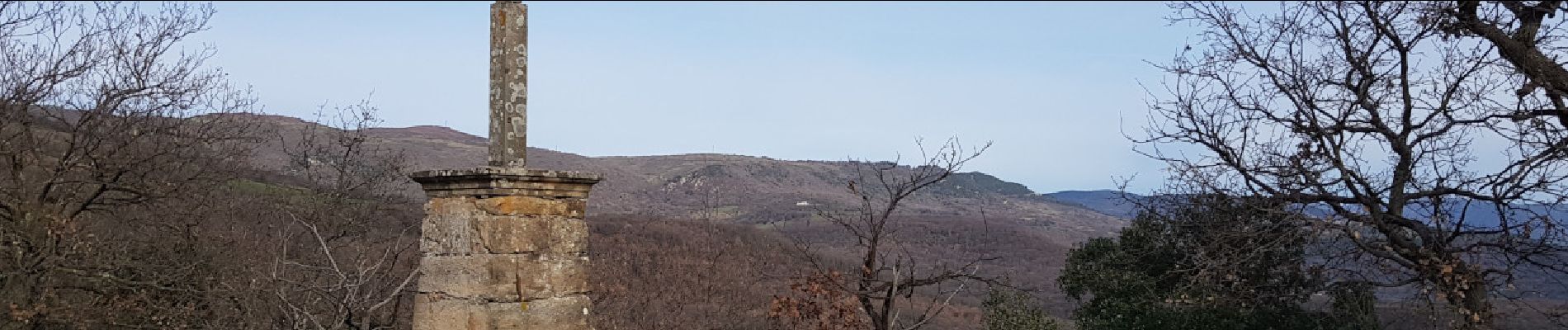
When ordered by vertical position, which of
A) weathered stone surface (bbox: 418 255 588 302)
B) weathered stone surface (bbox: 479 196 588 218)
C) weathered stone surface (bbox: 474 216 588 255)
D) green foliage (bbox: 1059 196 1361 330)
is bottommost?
green foliage (bbox: 1059 196 1361 330)

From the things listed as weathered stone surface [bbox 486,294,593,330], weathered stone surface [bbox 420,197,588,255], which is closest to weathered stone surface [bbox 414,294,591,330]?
weathered stone surface [bbox 486,294,593,330]

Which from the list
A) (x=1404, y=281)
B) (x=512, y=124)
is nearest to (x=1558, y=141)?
(x=1404, y=281)

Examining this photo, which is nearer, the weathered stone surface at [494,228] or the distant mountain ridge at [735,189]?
the weathered stone surface at [494,228]

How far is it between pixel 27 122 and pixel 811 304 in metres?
8.38

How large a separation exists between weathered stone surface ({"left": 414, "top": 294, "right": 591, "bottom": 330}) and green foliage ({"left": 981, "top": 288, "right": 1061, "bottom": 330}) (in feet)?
50.9

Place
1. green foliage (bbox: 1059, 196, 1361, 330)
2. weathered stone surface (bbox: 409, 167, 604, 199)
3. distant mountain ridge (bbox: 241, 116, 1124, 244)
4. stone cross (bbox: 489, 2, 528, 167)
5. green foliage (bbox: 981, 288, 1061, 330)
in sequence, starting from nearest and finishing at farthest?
weathered stone surface (bbox: 409, 167, 604, 199) < stone cross (bbox: 489, 2, 528, 167) < green foliage (bbox: 1059, 196, 1361, 330) < green foliage (bbox: 981, 288, 1061, 330) < distant mountain ridge (bbox: 241, 116, 1124, 244)

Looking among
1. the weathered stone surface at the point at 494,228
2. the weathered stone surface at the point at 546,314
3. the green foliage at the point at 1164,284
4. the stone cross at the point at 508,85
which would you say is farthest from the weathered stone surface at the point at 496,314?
the green foliage at the point at 1164,284

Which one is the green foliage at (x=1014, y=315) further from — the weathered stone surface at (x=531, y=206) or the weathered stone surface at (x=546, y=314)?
the weathered stone surface at (x=531, y=206)

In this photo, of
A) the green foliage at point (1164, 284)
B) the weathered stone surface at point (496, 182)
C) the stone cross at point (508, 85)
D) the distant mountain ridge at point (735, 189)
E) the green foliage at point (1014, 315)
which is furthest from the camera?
the distant mountain ridge at point (735, 189)

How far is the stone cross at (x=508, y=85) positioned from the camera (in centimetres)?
446

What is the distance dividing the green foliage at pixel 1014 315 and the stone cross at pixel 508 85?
618 inches

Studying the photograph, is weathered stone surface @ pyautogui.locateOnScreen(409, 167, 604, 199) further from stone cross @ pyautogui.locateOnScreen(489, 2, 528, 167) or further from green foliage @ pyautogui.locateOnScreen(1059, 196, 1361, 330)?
green foliage @ pyautogui.locateOnScreen(1059, 196, 1361, 330)

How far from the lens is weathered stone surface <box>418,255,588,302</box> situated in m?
4.28

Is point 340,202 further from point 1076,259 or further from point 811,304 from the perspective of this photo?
point 1076,259
